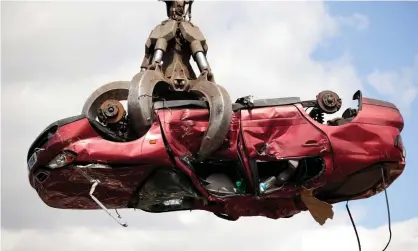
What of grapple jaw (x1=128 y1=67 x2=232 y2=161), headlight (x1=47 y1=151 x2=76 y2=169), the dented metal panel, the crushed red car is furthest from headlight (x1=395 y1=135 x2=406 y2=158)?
headlight (x1=47 y1=151 x2=76 y2=169)

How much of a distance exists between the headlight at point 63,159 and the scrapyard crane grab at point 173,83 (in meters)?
1.04

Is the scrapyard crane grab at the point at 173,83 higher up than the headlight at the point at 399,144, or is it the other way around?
the scrapyard crane grab at the point at 173,83

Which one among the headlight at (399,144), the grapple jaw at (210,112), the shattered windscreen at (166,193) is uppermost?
the grapple jaw at (210,112)

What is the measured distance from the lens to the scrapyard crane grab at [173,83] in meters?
16.6

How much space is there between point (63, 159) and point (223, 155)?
2.86 m

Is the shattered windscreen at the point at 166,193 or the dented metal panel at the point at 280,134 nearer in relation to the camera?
the dented metal panel at the point at 280,134

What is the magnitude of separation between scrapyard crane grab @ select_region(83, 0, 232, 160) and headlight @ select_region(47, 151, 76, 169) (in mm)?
1039

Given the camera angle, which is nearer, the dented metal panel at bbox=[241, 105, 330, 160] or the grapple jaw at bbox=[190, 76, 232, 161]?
the grapple jaw at bbox=[190, 76, 232, 161]

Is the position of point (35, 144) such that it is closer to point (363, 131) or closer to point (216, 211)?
point (216, 211)

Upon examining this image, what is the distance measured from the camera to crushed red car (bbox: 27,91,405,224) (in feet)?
54.1

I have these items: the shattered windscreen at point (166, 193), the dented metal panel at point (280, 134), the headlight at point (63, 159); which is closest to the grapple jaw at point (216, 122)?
the dented metal panel at point (280, 134)

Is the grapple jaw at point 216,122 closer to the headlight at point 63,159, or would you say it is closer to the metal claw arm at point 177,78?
the metal claw arm at point 177,78

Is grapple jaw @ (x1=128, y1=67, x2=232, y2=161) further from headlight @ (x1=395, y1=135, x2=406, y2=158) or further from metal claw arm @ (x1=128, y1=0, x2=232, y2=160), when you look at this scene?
headlight @ (x1=395, y1=135, x2=406, y2=158)

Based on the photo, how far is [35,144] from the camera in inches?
667
